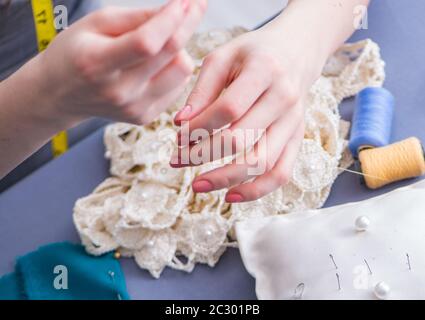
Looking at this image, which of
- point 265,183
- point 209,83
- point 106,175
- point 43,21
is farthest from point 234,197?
point 43,21

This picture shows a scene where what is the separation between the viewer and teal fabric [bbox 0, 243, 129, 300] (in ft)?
2.63

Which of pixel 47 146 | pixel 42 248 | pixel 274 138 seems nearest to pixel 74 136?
pixel 47 146

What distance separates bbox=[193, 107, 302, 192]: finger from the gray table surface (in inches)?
9.1

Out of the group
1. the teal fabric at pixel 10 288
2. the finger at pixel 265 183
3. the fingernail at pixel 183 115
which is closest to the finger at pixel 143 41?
the fingernail at pixel 183 115

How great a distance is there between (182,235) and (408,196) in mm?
341

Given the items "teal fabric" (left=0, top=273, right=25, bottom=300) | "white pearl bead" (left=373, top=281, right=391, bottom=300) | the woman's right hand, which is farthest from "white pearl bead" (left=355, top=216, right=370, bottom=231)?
"teal fabric" (left=0, top=273, right=25, bottom=300)

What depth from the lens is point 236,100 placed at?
0.57 m

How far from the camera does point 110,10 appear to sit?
479 millimetres

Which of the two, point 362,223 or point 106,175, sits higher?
point 106,175

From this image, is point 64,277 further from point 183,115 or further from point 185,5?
point 185,5

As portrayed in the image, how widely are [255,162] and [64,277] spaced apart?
1.31ft

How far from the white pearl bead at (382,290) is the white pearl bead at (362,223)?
0.26ft

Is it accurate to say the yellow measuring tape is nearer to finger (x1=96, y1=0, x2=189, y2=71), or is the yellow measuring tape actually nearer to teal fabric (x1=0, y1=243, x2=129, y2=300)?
teal fabric (x1=0, y1=243, x2=129, y2=300)
